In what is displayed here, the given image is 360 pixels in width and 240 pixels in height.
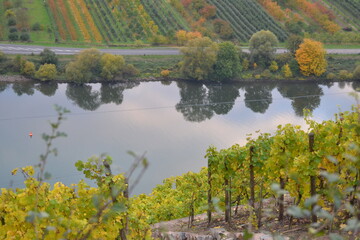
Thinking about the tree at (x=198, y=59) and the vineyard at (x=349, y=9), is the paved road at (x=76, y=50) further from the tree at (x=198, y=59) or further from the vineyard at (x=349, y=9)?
the vineyard at (x=349, y=9)

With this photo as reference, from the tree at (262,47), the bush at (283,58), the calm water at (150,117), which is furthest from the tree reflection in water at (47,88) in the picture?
the bush at (283,58)

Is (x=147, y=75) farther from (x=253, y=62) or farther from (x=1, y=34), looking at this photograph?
(x=1, y=34)

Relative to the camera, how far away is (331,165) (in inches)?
251

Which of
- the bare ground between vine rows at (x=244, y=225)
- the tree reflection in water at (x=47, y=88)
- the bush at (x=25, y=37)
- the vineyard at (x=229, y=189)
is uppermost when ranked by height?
the bush at (x=25, y=37)

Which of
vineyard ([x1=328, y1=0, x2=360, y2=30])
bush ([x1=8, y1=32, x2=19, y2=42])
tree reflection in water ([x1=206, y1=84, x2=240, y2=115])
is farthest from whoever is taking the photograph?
vineyard ([x1=328, y1=0, x2=360, y2=30])

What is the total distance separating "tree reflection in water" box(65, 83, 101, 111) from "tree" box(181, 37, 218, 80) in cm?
585

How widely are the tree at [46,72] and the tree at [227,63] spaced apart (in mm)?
9849

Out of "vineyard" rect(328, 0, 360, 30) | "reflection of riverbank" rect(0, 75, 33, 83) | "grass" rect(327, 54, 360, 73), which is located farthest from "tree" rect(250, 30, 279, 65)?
"reflection of riverbank" rect(0, 75, 33, 83)

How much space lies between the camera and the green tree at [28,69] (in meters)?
26.9

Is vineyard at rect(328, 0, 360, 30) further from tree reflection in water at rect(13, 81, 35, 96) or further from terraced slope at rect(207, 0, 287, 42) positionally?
tree reflection in water at rect(13, 81, 35, 96)

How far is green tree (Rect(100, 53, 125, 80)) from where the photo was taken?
27236 millimetres

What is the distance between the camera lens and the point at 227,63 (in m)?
28.3

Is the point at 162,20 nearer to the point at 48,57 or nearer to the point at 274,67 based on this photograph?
the point at 274,67

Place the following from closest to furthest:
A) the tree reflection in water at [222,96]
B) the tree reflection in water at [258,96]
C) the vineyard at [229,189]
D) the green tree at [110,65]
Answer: the vineyard at [229,189] → the tree reflection in water at [222,96] → the tree reflection in water at [258,96] → the green tree at [110,65]
